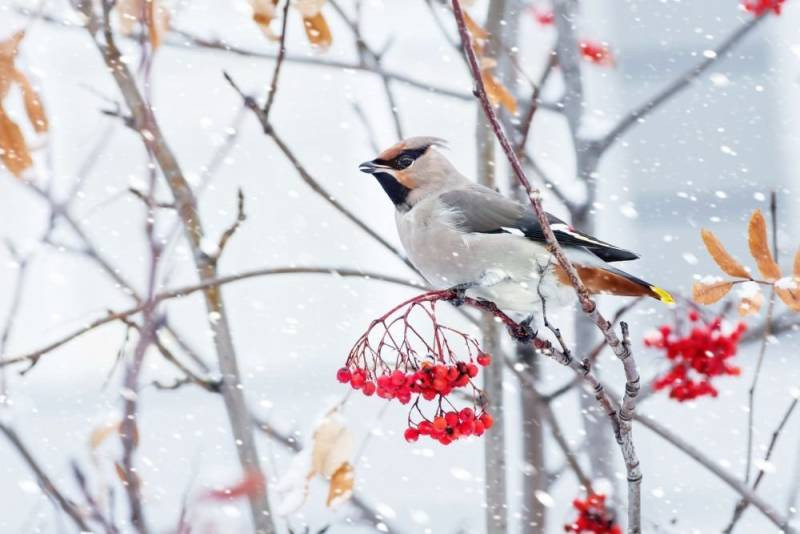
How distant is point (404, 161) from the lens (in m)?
2.03

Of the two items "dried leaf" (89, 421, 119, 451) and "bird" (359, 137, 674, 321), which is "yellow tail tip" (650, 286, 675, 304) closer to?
"bird" (359, 137, 674, 321)

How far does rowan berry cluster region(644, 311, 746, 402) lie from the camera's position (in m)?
1.95

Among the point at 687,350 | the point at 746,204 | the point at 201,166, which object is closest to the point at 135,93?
the point at 687,350

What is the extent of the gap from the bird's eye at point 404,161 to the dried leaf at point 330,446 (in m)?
0.61

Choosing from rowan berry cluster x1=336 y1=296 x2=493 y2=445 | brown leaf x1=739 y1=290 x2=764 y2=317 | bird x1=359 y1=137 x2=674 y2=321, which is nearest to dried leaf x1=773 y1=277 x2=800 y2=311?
brown leaf x1=739 y1=290 x2=764 y2=317

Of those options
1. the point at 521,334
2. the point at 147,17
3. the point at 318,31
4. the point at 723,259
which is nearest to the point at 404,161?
the point at 318,31

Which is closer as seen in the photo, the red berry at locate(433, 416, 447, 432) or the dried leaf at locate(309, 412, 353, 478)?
the red berry at locate(433, 416, 447, 432)

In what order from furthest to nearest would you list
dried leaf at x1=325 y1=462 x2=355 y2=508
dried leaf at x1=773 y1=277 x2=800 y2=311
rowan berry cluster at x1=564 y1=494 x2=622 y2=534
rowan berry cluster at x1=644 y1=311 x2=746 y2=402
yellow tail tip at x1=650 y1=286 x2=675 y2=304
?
1. rowan berry cluster at x1=644 y1=311 x2=746 y2=402
2. rowan berry cluster at x1=564 y1=494 x2=622 y2=534
3. dried leaf at x1=325 y1=462 x2=355 y2=508
4. yellow tail tip at x1=650 y1=286 x2=675 y2=304
5. dried leaf at x1=773 y1=277 x2=800 y2=311

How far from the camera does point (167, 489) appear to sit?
479 cm

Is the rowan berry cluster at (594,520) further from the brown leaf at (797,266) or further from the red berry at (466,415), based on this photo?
the brown leaf at (797,266)

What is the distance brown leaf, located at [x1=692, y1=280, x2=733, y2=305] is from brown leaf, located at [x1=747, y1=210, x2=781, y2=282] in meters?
0.05

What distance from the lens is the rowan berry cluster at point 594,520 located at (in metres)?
1.69

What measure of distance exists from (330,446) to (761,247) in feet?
Result: 2.10

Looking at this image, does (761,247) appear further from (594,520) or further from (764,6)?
(764,6)
